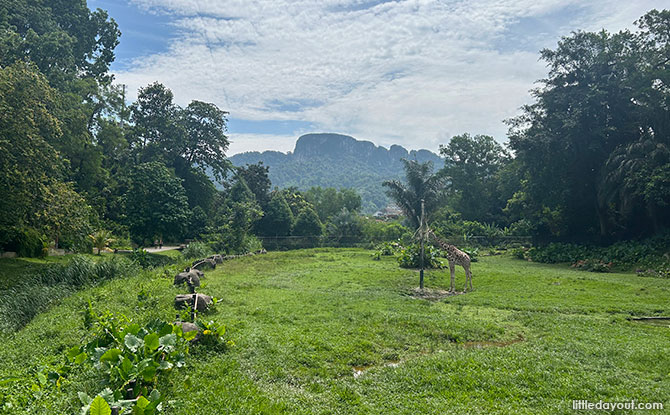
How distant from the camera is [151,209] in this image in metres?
19.1

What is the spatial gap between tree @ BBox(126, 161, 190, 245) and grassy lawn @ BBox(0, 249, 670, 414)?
848 centimetres

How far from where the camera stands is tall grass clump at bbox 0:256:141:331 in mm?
8039

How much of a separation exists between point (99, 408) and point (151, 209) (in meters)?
17.7

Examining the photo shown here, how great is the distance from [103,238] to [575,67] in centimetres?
2660

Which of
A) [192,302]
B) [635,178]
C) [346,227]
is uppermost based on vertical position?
[635,178]

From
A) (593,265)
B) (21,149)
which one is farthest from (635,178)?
(21,149)

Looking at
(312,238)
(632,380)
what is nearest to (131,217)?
(312,238)

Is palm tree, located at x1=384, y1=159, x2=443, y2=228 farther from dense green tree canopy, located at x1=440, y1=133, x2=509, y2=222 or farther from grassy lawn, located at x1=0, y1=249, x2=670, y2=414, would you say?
grassy lawn, located at x1=0, y1=249, x2=670, y2=414

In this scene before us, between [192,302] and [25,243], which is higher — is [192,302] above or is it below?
below

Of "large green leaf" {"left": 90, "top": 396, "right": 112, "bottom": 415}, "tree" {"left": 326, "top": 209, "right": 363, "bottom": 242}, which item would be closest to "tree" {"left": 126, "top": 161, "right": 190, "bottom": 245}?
"tree" {"left": 326, "top": 209, "right": 363, "bottom": 242}

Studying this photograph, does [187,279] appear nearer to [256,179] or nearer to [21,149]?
[21,149]

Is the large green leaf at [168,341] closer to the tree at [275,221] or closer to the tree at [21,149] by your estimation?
the tree at [21,149]

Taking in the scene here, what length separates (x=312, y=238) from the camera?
2969 cm

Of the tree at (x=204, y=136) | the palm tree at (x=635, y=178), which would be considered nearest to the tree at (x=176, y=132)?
the tree at (x=204, y=136)
